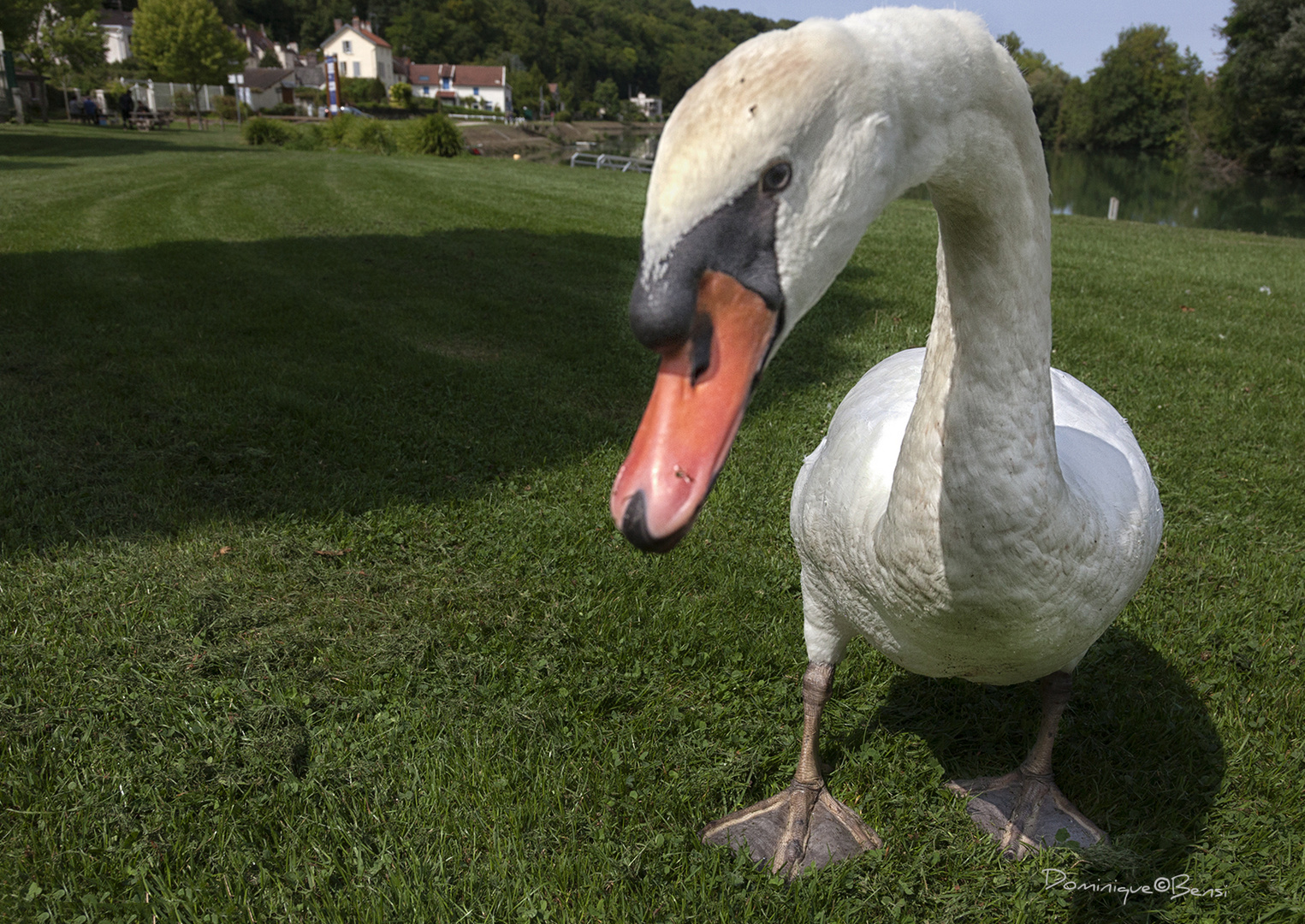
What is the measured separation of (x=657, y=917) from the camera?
2244 millimetres

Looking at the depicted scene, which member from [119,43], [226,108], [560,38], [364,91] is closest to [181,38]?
[226,108]

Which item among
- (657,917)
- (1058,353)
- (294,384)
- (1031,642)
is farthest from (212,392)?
(1058,353)

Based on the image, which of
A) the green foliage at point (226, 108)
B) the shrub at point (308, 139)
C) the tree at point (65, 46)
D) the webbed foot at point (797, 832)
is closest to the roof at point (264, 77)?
the green foliage at point (226, 108)

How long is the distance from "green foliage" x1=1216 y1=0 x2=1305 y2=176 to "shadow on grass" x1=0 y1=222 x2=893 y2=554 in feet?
126

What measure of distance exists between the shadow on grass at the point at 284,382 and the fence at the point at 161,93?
55.0 m

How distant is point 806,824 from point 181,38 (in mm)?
55070

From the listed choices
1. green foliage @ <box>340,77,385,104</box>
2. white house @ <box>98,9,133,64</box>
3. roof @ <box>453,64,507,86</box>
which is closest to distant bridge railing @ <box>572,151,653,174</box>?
green foliage @ <box>340,77,385,104</box>

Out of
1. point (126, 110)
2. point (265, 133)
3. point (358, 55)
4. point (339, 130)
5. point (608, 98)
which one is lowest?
point (265, 133)

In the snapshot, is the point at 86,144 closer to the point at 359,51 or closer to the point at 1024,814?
the point at 1024,814

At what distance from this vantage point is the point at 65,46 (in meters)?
42.6

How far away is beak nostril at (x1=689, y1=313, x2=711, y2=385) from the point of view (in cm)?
117

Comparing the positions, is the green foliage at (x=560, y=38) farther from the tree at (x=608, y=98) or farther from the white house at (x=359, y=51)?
the white house at (x=359, y=51)

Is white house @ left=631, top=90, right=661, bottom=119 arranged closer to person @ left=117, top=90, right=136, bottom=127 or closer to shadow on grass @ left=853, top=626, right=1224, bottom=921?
person @ left=117, top=90, right=136, bottom=127

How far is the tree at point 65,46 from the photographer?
41.2m
